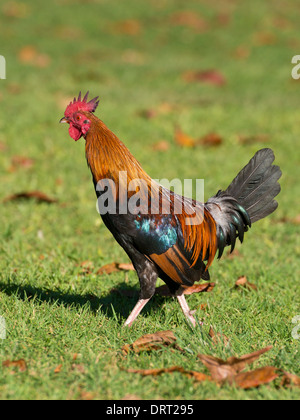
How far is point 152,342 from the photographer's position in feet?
12.5

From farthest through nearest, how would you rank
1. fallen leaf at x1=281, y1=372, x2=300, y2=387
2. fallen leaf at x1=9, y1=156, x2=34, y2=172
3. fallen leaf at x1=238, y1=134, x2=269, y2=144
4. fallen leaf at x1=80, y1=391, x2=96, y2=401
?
fallen leaf at x1=238, y1=134, x2=269, y2=144, fallen leaf at x1=9, y1=156, x2=34, y2=172, fallen leaf at x1=281, y1=372, x2=300, y2=387, fallen leaf at x1=80, y1=391, x2=96, y2=401

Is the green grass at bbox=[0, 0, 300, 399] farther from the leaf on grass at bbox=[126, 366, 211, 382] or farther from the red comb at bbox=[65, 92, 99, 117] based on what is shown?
the red comb at bbox=[65, 92, 99, 117]

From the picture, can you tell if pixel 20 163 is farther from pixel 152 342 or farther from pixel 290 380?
pixel 290 380

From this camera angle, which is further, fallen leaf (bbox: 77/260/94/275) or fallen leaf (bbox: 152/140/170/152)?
fallen leaf (bbox: 152/140/170/152)

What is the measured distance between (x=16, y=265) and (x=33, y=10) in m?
13.0

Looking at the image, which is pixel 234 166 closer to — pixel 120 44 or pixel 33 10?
pixel 120 44

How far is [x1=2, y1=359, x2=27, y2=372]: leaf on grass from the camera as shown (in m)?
3.47

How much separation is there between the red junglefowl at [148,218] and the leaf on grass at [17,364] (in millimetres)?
Answer: 883

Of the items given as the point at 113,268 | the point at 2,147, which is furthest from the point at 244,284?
the point at 2,147

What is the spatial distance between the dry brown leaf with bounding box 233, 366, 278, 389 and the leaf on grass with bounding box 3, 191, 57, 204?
4.17m

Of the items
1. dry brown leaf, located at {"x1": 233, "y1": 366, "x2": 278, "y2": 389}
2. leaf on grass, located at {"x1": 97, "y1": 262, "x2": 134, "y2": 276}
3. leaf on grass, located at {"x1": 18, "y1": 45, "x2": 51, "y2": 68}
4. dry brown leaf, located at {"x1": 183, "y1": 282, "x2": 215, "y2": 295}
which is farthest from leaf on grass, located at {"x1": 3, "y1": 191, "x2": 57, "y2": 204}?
leaf on grass, located at {"x1": 18, "y1": 45, "x2": 51, "y2": 68}

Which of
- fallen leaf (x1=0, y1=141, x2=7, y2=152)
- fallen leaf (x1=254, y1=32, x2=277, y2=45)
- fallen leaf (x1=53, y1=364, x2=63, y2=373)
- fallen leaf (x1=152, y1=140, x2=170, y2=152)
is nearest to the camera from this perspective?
fallen leaf (x1=53, y1=364, x2=63, y2=373)

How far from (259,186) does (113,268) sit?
1.60m

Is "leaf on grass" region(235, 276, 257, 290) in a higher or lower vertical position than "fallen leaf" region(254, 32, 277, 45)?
lower
